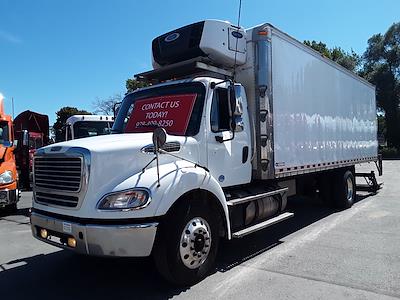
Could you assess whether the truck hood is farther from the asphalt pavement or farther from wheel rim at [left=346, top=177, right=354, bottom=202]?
wheel rim at [left=346, top=177, right=354, bottom=202]

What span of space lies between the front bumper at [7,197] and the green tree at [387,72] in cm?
4774

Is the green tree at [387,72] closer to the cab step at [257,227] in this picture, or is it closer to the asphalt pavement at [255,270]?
the asphalt pavement at [255,270]

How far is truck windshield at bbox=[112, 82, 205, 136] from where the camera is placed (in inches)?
226

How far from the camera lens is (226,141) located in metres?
6.12

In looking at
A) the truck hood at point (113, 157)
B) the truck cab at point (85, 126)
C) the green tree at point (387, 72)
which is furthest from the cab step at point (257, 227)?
the green tree at point (387, 72)

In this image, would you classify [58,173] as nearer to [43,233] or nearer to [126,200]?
[43,233]

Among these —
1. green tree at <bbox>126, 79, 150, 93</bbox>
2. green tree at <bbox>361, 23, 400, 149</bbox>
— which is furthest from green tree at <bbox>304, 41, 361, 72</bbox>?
green tree at <bbox>126, 79, 150, 93</bbox>

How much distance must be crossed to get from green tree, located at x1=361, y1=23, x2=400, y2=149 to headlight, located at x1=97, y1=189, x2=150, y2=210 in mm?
50584

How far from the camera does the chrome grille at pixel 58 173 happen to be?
473 centimetres

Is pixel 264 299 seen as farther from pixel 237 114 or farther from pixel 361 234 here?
pixel 361 234

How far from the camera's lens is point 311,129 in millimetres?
8805

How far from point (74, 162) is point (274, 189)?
392cm

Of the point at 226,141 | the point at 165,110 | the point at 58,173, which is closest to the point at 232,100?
the point at 226,141

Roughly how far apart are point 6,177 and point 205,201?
6.82 meters
